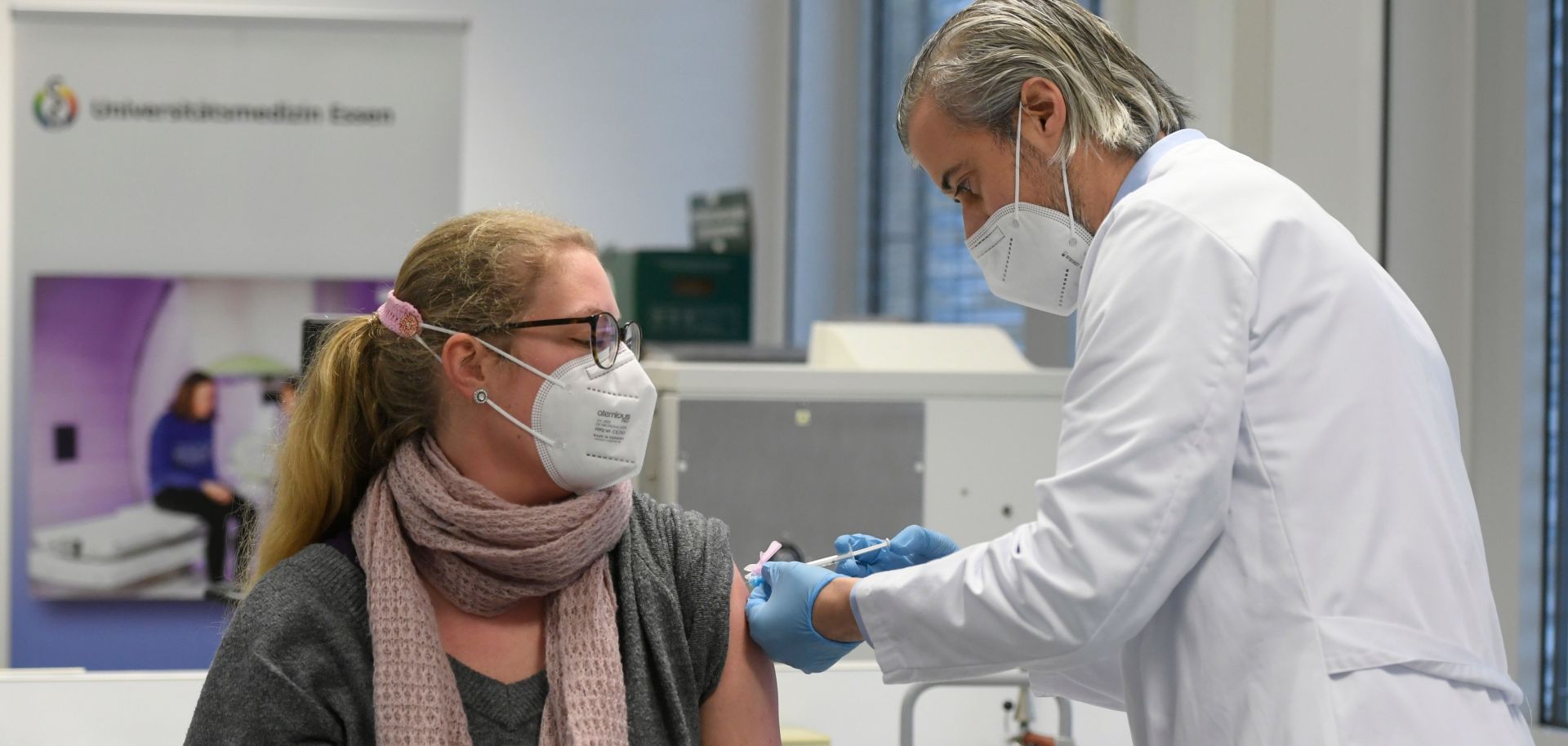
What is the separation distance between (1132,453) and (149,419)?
344cm

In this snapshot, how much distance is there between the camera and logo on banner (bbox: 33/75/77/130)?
380cm

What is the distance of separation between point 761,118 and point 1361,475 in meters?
4.88

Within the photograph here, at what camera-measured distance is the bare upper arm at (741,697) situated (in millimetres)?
1341

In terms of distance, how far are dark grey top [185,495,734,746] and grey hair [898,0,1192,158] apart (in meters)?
0.48

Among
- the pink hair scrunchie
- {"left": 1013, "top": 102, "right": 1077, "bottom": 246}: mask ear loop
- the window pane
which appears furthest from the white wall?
the pink hair scrunchie

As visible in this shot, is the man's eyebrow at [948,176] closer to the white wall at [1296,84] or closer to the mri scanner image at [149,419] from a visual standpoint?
the white wall at [1296,84]

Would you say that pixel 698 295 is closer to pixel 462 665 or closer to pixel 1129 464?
pixel 462 665

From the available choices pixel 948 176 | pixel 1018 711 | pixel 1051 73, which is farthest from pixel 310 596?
pixel 1018 711

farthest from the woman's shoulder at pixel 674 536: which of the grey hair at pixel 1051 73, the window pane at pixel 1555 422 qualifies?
the window pane at pixel 1555 422

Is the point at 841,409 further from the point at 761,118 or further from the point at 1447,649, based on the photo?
the point at 761,118

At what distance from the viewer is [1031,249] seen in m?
1.37

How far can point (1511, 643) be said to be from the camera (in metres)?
2.17

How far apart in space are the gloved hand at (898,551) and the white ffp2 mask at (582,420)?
0.28 metres

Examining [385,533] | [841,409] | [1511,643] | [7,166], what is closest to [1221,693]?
[385,533]
